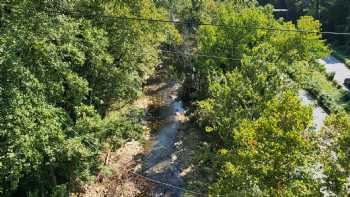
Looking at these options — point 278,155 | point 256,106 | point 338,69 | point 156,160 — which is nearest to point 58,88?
point 256,106

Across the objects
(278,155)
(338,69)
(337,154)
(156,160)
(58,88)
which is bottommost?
(156,160)

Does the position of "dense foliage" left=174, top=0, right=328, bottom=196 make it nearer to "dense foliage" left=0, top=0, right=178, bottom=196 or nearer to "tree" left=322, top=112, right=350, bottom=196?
"tree" left=322, top=112, right=350, bottom=196

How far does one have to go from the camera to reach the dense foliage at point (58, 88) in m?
18.2

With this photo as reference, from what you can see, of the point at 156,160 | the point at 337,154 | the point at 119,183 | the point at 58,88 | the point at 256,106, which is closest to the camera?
the point at 337,154

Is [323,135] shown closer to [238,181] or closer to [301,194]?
[301,194]

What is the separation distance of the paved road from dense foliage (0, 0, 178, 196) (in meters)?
30.6

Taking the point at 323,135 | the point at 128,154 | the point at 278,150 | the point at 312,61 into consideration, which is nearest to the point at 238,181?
the point at 278,150

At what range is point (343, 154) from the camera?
14.0m

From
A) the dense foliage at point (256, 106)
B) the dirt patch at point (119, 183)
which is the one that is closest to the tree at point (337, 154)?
the dense foliage at point (256, 106)

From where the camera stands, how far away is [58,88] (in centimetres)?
2130

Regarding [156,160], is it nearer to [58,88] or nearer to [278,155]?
[58,88]

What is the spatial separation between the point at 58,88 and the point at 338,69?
4593cm

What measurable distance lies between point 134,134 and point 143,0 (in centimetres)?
1074

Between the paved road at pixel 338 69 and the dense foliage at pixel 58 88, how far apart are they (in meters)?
30.6
